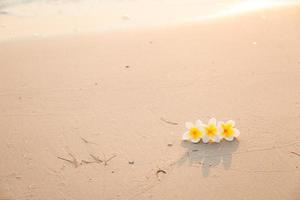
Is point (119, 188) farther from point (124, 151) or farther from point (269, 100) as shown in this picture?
point (269, 100)

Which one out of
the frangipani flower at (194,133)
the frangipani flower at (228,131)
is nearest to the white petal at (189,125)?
the frangipani flower at (194,133)

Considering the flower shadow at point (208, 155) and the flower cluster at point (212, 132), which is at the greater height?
the flower cluster at point (212, 132)

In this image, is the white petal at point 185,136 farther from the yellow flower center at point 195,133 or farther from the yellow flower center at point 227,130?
the yellow flower center at point 227,130

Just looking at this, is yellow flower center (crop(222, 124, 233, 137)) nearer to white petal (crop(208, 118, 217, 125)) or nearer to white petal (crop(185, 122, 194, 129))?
white petal (crop(208, 118, 217, 125))

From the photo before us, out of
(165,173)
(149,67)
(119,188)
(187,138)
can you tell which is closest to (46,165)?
(119,188)

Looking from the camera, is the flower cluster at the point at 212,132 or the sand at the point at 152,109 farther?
the flower cluster at the point at 212,132

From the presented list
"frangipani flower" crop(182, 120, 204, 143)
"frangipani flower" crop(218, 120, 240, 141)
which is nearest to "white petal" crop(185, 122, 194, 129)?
"frangipani flower" crop(182, 120, 204, 143)

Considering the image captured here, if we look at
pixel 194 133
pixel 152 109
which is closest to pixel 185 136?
pixel 194 133
